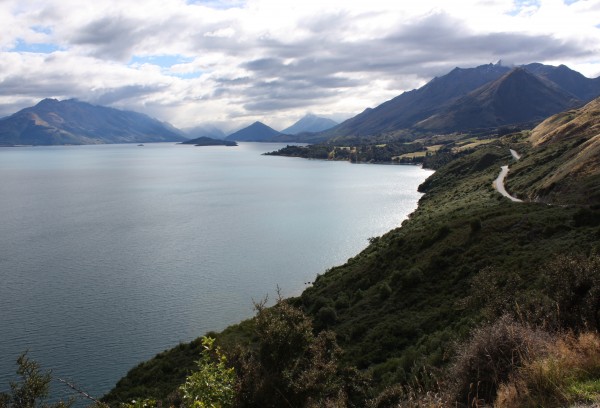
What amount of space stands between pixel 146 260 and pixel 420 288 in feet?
155

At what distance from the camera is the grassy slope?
25.9 m

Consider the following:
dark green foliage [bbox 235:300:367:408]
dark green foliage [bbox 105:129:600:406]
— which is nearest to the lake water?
dark green foliage [bbox 105:129:600:406]

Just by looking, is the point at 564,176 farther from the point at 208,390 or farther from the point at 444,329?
the point at 208,390

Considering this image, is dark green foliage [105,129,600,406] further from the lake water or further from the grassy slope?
the lake water

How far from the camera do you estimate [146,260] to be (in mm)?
69188

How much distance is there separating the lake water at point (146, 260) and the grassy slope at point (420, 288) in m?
7.98

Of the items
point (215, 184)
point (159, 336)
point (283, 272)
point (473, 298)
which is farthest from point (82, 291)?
point (215, 184)

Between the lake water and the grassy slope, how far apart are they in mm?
7979

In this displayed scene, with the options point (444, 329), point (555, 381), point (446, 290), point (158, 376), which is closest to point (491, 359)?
point (555, 381)

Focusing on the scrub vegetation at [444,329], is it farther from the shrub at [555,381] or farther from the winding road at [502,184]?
the winding road at [502,184]

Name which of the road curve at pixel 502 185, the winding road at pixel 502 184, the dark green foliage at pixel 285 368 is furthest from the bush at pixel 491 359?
the winding road at pixel 502 184

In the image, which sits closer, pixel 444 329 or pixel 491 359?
pixel 491 359

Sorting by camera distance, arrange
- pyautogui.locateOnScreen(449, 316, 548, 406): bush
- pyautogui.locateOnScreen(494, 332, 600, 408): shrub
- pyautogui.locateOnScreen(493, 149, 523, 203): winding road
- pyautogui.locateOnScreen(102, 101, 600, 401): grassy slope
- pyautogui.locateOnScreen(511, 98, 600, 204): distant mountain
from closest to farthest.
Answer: pyautogui.locateOnScreen(494, 332, 600, 408): shrub → pyautogui.locateOnScreen(449, 316, 548, 406): bush → pyautogui.locateOnScreen(102, 101, 600, 401): grassy slope → pyautogui.locateOnScreen(511, 98, 600, 204): distant mountain → pyautogui.locateOnScreen(493, 149, 523, 203): winding road

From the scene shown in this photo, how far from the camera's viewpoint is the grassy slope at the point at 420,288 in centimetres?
2594
